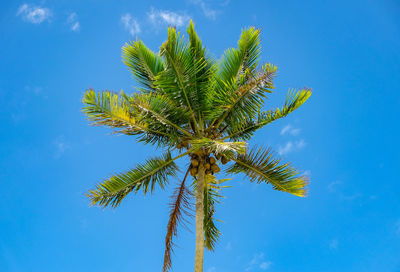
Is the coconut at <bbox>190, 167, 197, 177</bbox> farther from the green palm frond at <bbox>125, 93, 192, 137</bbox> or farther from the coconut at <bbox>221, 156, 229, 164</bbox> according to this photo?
the green palm frond at <bbox>125, 93, 192, 137</bbox>

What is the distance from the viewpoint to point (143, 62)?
420 inches

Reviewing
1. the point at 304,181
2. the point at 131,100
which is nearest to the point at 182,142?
the point at 131,100

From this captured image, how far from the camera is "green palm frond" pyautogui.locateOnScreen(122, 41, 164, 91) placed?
34.7ft

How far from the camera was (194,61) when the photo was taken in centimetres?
968

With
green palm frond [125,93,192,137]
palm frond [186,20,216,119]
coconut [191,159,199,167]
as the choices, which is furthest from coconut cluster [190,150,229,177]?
palm frond [186,20,216,119]

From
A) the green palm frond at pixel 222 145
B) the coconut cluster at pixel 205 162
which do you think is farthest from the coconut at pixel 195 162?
the green palm frond at pixel 222 145

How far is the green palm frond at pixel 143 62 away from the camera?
34.7 feet

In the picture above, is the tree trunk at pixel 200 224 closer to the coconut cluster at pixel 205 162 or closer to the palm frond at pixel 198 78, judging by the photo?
the coconut cluster at pixel 205 162

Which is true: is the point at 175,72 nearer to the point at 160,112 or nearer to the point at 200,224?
the point at 160,112

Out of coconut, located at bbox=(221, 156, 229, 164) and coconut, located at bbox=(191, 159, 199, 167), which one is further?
coconut, located at bbox=(221, 156, 229, 164)

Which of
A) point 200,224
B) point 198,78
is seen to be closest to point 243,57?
point 198,78

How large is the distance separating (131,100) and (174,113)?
1.21m

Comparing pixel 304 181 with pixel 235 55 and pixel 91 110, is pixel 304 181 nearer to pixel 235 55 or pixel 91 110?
pixel 235 55

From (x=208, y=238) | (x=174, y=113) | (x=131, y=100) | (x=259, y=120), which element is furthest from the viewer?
(x=208, y=238)
